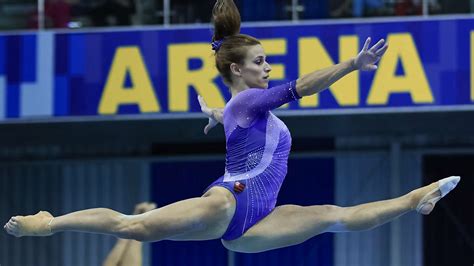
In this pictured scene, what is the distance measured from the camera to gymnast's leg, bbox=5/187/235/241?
21.5 ft

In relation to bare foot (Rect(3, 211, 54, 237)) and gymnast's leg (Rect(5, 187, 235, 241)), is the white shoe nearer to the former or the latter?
gymnast's leg (Rect(5, 187, 235, 241))

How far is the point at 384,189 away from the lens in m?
12.9

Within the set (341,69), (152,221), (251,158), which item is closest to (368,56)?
(341,69)

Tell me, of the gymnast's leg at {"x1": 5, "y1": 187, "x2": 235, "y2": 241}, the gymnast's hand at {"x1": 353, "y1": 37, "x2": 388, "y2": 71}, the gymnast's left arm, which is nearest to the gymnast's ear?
the gymnast's left arm

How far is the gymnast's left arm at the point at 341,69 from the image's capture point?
249 inches

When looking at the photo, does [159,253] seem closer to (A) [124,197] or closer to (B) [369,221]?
(A) [124,197]

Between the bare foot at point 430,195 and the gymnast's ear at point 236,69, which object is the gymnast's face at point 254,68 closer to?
the gymnast's ear at point 236,69

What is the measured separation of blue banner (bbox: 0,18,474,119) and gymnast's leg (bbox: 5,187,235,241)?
497 cm

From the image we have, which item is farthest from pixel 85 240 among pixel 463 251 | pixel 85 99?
pixel 463 251

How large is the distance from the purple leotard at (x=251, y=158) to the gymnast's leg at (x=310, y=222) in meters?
0.07

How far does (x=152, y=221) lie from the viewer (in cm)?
656

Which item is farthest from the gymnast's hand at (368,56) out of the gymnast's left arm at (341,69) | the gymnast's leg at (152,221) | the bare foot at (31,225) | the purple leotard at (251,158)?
the bare foot at (31,225)

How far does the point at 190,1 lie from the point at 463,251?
394cm

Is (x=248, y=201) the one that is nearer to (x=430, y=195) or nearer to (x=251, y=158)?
(x=251, y=158)
